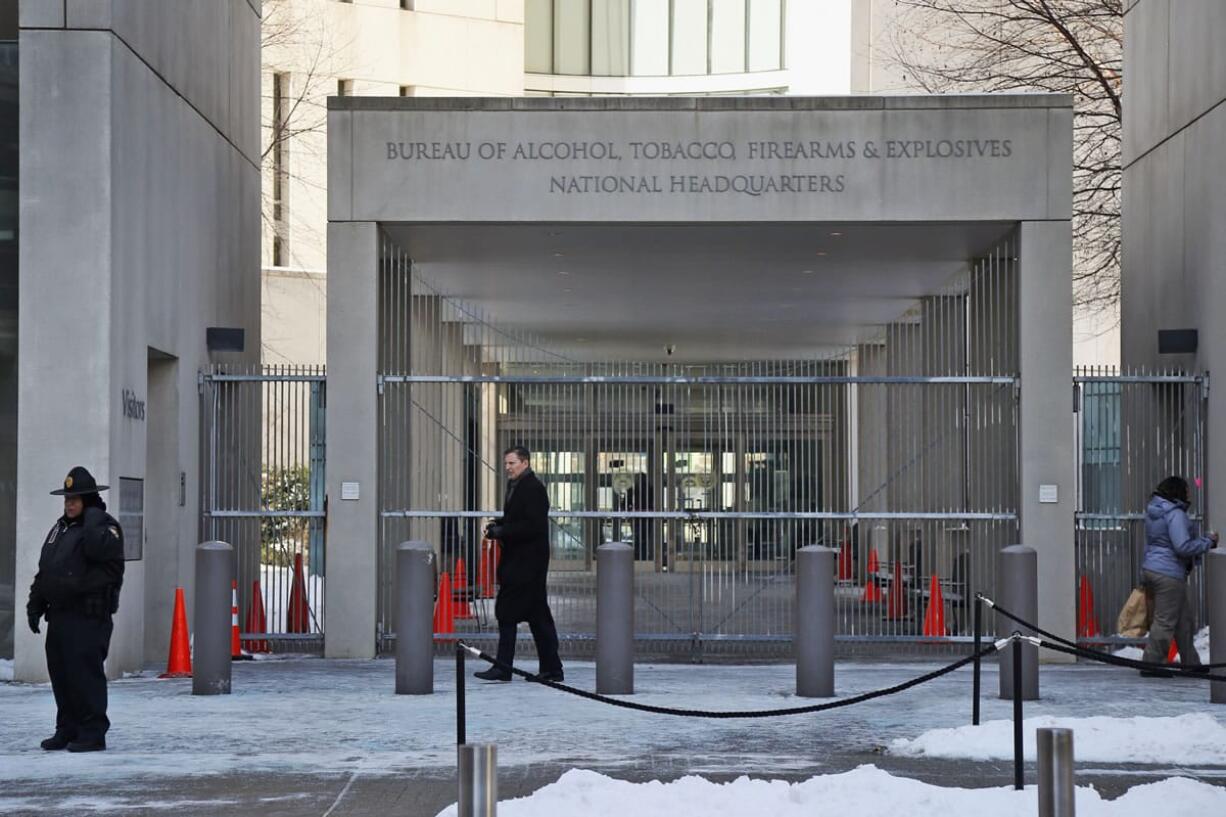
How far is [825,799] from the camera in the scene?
909cm

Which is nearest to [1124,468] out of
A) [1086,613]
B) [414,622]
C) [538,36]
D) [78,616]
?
[1086,613]

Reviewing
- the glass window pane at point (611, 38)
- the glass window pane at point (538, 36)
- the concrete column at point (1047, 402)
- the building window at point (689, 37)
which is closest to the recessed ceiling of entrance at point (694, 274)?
the concrete column at point (1047, 402)

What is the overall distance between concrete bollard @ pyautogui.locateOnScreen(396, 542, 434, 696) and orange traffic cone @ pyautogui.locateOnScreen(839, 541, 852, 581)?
36.0 ft

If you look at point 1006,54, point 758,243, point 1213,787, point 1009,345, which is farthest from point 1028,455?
point 1006,54

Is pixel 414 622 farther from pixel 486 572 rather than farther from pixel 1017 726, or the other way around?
pixel 486 572

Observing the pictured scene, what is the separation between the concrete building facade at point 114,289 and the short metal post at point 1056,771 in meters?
9.50

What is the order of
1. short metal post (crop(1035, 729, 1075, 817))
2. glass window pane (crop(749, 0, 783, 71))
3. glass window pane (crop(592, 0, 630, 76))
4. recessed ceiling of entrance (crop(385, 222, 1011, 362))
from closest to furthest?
short metal post (crop(1035, 729, 1075, 817)), recessed ceiling of entrance (crop(385, 222, 1011, 362)), glass window pane (crop(749, 0, 783, 71)), glass window pane (crop(592, 0, 630, 76))

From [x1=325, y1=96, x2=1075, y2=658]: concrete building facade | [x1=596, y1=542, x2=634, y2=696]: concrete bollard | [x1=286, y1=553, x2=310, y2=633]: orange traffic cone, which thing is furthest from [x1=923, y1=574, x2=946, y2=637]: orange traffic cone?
[x1=286, y1=553, x2=310, y2=633]: orange traffic cone

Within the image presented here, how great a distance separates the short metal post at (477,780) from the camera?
22.2 feet

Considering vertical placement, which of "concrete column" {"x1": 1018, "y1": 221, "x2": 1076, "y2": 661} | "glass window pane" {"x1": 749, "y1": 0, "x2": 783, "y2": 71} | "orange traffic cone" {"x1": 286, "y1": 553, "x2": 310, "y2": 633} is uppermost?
"glass window pane" {"x1": 749, "y1": 0, "x2": 783, "y2": 71}

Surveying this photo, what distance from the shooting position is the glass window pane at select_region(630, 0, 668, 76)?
52.8 m

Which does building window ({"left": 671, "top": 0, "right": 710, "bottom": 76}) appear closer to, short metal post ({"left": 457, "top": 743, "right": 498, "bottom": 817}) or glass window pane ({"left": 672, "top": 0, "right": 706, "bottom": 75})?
glass window pane ({"left": 672, "top": 0, "right": 706, "bottom": 75})

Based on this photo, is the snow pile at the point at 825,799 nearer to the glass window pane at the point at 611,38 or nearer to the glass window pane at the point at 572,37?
the glass window pane at the point at 611,38

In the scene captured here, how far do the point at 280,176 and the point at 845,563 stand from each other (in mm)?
23885
